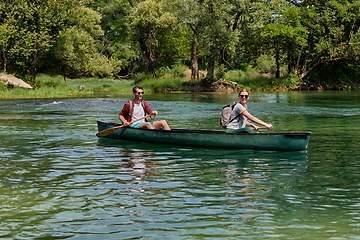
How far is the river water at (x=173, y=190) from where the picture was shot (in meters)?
5.72

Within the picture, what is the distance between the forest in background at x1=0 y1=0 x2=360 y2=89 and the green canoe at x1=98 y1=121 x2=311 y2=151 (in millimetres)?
23747

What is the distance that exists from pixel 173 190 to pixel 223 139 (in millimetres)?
4412

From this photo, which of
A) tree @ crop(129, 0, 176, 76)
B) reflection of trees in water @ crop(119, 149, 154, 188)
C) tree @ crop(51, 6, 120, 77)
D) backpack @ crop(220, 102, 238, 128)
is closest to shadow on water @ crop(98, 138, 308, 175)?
reflection of trees in water @ crop(119, 149, 154, 188)

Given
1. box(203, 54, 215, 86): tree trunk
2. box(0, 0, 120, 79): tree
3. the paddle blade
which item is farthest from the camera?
box(203, 54, 215, 86): tree trunk

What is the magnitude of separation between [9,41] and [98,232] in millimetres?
32207

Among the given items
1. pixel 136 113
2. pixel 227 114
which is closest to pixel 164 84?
pixel 136 113

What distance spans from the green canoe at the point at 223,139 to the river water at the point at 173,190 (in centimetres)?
21

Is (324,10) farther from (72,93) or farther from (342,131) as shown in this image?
(342,131)

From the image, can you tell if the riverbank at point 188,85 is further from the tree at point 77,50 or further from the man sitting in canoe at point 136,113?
the man sitting in canoe at point 136,113

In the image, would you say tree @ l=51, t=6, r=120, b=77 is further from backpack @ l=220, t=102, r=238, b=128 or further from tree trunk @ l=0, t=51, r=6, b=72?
backpack @ l=220, t=102, r=238, b=128

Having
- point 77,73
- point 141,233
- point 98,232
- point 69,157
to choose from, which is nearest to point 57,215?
point 98,232

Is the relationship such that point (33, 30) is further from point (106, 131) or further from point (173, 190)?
point (173, 190)

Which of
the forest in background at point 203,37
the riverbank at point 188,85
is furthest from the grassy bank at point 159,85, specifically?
the forest in background at point 203,37

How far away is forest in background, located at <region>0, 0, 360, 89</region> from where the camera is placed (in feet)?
120
